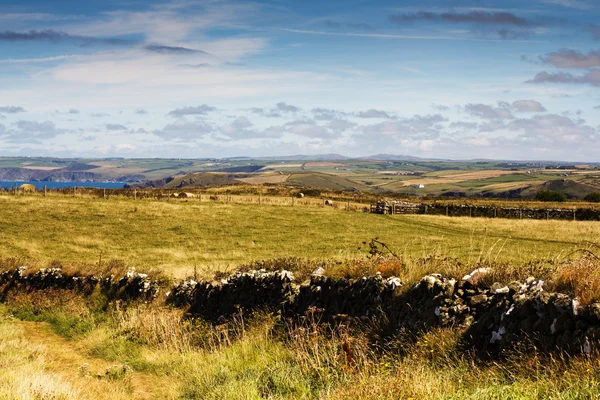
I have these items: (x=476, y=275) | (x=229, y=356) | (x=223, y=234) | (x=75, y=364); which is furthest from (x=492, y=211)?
(x=75, y=364)

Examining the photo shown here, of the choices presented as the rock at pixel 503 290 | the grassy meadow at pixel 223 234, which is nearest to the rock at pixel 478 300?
the rock at pixel 503 290

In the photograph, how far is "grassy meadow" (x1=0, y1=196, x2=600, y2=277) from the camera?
31.4 m

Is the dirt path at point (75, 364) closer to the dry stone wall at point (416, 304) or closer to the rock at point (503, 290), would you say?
the dry stone wall at point (416, 304)

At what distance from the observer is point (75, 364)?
45.6 feet

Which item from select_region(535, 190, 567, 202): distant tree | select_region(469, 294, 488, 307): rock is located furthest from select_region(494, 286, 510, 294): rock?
select_region(535, 190, 567, 202): distant tree

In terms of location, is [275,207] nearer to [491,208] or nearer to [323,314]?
[491,208]

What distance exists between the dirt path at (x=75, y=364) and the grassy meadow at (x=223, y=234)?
6209mm

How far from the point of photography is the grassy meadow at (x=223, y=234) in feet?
103

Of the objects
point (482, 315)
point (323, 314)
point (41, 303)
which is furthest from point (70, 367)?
point (482, 315)

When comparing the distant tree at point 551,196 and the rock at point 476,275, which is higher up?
the rock at point 476,275

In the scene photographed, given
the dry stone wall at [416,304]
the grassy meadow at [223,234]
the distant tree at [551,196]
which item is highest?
the dry stone wall at [416,304]

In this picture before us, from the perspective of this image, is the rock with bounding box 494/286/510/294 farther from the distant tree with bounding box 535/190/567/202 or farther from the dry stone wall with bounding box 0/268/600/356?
the distant tree with bounding box 535/190/567/202

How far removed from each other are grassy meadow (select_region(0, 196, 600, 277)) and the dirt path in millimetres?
6209

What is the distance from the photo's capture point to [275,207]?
200ft
